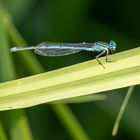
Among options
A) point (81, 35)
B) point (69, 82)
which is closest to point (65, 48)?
point (81, 35)

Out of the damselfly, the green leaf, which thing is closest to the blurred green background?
the damselfly

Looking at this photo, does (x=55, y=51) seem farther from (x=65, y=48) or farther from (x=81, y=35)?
(x=81, y=35)

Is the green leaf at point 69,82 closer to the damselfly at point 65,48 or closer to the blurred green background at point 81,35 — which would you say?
the damselfly at point 65,48

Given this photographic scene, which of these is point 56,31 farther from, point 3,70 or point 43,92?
point 43,92

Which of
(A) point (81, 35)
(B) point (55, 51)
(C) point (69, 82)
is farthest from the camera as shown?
(A) point (81, 35)

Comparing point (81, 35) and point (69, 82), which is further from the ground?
point (69, 82)

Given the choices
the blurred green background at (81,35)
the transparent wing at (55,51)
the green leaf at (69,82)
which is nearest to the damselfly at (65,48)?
the transparent wing at (55,51)

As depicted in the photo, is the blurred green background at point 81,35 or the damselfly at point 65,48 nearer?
the damselfly at point 65,48

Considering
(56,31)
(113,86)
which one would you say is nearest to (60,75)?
(113,86)
